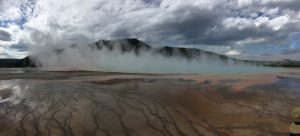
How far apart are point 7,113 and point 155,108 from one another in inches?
131

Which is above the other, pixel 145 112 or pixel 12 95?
pixel 12 95

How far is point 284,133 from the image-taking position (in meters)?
5.80

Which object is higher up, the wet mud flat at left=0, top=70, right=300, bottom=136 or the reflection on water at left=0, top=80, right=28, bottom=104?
the reflection on water at left=0, top=80, right=28, bottom=104

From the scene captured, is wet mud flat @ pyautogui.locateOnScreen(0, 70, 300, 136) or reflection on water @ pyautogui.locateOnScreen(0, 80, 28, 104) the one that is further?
reflection on water @ pyautogui.locateOnScreen(0, 80, 28, 104)

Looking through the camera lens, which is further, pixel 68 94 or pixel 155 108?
pixel 68 94

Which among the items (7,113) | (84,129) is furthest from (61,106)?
(84,129)

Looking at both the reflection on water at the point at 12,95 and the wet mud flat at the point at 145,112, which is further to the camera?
the reflection on water at the point at 12,95

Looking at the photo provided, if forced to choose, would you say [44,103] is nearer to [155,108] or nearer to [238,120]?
[155,108]

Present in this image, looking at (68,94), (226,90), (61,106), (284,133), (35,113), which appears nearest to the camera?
(284,133)

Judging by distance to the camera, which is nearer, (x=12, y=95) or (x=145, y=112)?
(x=145, y=112)

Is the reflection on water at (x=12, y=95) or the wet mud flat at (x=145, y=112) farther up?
the reflection on water at (x=12, y=95)

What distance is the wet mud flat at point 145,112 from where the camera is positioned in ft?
19.8

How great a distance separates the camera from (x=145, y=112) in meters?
6.98

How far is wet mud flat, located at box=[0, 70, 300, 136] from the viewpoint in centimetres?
604
